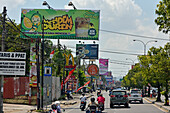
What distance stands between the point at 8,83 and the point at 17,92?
5.16 feet

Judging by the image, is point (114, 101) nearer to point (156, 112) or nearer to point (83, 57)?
point (156, 112)

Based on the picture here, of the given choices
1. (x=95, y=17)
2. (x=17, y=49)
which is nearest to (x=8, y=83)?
(x=95, y=17)

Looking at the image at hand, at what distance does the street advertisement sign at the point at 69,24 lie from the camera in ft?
150

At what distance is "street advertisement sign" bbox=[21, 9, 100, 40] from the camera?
4575 centimetres

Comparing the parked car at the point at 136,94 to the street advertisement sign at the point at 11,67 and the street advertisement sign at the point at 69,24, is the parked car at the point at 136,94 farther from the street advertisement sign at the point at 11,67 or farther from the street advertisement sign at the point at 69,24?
the street advertisement sign at the point at 11,67

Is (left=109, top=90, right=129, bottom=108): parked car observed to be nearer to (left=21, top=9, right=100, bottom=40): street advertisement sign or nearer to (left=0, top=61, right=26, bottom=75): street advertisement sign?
(left=0, top=61, right=26, bottom=75): street advertisement sign

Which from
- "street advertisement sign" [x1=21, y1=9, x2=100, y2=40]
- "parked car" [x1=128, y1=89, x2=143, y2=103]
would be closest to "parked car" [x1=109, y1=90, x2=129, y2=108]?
"parked car" [x1=128, y1=89, x2=143, y2=103]

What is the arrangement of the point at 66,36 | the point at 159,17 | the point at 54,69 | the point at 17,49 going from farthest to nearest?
1. the point at 54,69
2. the point at 17,49
3. the point at 66,36
4. the point at 159,17

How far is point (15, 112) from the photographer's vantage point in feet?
91.1

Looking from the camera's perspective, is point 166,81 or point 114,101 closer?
point 114,101

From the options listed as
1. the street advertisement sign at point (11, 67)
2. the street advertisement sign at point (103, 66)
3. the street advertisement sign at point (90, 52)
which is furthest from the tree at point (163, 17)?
the street advertisement sign at point (103, 66)

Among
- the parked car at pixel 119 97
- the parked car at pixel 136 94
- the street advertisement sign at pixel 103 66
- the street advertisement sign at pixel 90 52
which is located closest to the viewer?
the parked car at pixel 119 97

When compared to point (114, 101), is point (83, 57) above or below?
above

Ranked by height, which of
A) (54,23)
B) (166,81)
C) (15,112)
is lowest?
(15,112)
